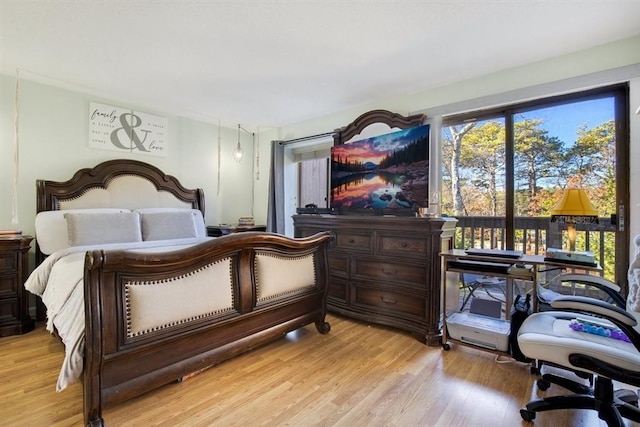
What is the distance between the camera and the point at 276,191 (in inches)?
175

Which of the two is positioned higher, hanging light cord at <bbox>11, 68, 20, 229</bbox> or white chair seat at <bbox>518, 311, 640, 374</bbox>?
hanging light cord at <bbox>11, 68, 20, 229</bbox>

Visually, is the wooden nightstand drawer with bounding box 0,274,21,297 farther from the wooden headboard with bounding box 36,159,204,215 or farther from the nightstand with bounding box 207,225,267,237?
the nightstand with bounding box 207,225,267,237

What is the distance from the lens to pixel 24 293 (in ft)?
8.96

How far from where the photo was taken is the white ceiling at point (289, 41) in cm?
192

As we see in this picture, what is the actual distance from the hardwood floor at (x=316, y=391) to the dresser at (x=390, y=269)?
31 cm

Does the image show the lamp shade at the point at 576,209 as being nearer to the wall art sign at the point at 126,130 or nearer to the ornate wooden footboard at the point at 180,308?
the ornate wooden footboard at the point at 180,308

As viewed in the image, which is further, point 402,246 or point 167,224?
point 167,224

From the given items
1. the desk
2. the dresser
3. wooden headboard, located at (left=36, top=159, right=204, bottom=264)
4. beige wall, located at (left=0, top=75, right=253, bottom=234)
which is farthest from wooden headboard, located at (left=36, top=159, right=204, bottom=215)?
the desk

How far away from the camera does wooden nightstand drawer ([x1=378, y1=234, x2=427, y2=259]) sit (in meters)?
2.56

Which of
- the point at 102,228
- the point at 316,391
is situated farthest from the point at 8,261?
the point at 316,391

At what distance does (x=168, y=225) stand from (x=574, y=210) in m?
3.70

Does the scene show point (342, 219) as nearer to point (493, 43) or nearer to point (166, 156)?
point (493, 43)

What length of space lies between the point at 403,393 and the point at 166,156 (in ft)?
12.5

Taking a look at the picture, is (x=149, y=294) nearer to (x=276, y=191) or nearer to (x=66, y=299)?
(x=66, y=299)
